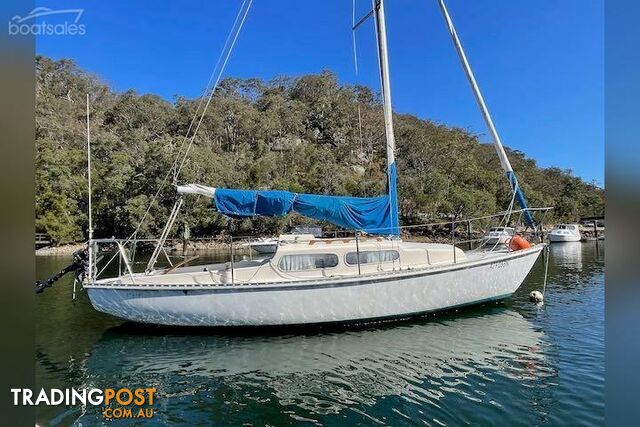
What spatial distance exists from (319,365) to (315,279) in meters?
2.65

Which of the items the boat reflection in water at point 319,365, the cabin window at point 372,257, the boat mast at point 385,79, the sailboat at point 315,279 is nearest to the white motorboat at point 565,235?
the sailboat at point 315,279

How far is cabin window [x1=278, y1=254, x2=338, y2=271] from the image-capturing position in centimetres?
1189

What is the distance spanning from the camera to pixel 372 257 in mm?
12367

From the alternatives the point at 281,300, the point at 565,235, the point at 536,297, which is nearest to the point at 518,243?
the point at 536,297

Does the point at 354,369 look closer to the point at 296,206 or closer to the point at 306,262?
the point at 306,262

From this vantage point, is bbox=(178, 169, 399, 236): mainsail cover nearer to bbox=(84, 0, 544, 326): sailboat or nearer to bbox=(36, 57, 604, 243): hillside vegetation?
bbox=(84, 0, 544, 326): sailboat

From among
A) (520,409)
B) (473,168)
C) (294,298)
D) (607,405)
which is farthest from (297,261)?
(473,168)

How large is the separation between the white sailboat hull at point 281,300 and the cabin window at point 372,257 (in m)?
0.83

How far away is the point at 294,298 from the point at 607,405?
7.18 meters

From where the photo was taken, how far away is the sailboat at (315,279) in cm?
1112

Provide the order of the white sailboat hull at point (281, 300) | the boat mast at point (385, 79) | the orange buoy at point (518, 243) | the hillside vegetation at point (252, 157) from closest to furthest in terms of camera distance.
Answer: the white sailboat hull at point (281, 300), the boat mast at point (385, 79), the orange buoy at point (518, 243), the hillside vegetation at point (252, 157)

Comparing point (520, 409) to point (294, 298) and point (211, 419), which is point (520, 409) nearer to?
point (211, 419)

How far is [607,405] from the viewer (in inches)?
273

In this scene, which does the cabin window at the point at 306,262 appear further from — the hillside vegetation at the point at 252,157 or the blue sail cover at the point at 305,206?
the hillside vegetation at the point at 252,157
